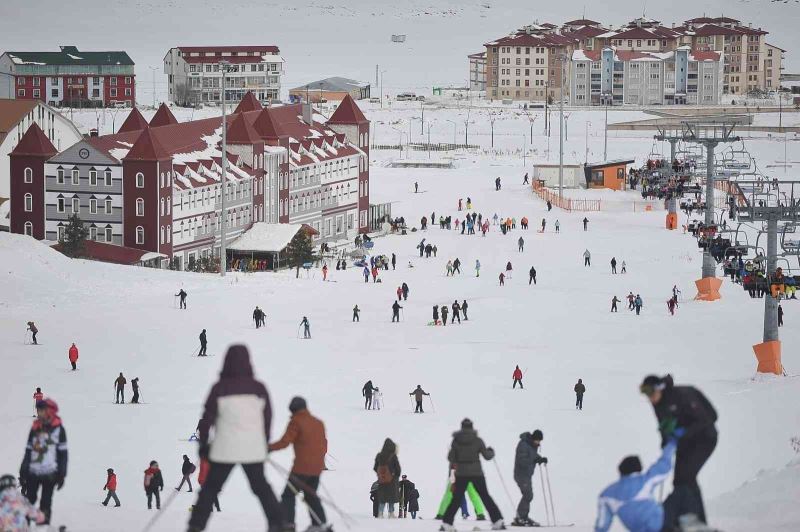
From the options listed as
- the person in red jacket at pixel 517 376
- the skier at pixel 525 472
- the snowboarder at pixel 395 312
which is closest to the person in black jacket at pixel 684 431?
the skier at pixel 525 472

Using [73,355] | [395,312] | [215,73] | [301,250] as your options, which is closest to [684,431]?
[73,355]

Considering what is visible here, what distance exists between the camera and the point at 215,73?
14838 cm

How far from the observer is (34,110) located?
261 ft

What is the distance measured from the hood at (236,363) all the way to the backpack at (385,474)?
237 inches

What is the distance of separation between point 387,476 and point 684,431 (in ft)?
21.5

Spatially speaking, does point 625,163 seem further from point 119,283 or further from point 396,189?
point 119,283

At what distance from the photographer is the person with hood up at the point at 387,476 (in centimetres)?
1588

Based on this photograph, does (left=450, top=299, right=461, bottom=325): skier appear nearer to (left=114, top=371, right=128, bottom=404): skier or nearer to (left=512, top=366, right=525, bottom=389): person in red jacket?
(left=512, top=366, right=525, bottom=389): person in red jacket

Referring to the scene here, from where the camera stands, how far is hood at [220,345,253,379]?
33.2 ft

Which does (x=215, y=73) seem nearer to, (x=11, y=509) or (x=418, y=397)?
(x=418, y=397)

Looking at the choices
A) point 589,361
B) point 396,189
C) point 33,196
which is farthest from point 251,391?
point 396,189

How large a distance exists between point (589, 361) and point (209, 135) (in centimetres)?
3339

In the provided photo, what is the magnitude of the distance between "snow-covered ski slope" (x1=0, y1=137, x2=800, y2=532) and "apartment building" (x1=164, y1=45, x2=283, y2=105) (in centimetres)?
8731

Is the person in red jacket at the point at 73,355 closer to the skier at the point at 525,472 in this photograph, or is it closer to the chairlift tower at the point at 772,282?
the chairlift tower at the point at 772,282
